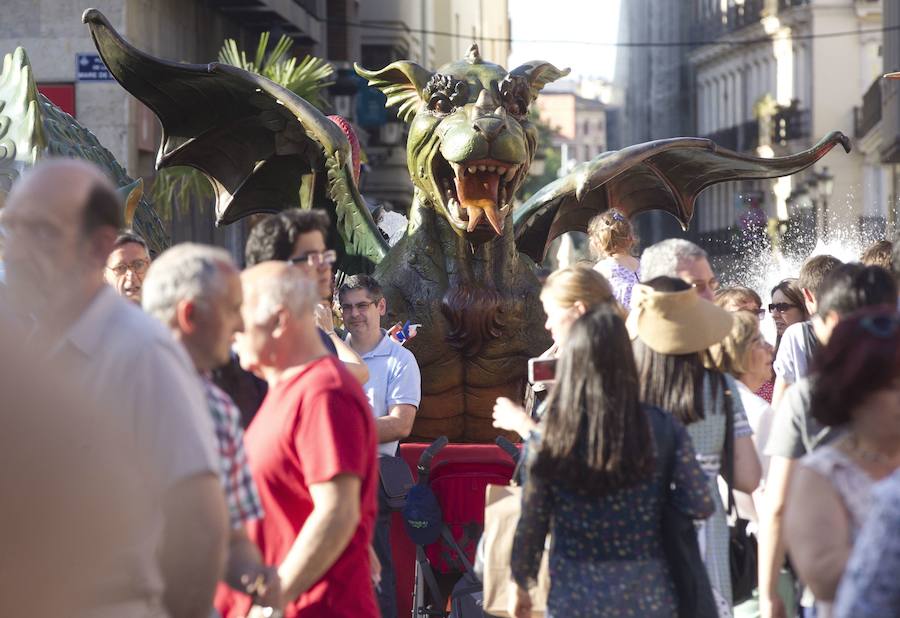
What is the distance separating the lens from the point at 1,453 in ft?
9.61

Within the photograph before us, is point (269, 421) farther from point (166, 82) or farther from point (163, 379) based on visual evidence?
point (166, 82)

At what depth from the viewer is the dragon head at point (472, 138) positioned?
7.84 meters

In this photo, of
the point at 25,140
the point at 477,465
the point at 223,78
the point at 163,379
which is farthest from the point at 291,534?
the point at 25,140

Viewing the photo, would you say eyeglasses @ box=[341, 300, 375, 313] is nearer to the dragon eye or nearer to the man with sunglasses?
the dragon eye

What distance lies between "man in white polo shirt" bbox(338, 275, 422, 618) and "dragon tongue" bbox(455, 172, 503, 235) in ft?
2.05

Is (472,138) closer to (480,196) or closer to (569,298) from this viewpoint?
(480,196)

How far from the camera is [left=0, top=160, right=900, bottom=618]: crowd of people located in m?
3.17

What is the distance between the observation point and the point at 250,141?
9.47m

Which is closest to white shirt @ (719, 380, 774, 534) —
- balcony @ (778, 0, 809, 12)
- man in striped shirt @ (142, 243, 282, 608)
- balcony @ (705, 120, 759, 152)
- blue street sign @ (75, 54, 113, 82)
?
man in striped shirt @ (142, 243, 282, 608)

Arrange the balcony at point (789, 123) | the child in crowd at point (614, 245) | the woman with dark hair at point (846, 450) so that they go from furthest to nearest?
the balcony at point (789, 123), the child in crowd at point (614, 245), the woman with dark hair at point (846, 450)

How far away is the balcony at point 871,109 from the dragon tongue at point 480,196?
113 feet

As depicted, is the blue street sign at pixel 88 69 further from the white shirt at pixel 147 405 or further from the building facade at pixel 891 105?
the building facade at pixel 891 105

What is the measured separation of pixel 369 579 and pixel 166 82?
476 centimetres

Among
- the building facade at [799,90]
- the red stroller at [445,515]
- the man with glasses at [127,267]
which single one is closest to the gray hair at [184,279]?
the man with glasses at [127,267]
